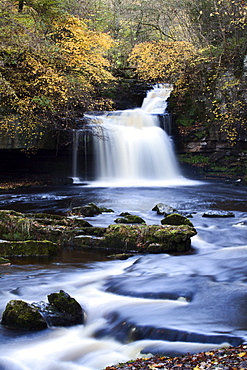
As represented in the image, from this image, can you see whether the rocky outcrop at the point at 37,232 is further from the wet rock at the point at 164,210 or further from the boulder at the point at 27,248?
the wet rock at the point at 164,210

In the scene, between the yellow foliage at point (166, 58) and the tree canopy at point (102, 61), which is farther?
the yellow foliage at point (166, 58)

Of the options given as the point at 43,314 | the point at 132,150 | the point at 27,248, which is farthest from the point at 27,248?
the point at 132,150

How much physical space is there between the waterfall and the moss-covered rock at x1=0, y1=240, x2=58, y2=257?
12010 mm

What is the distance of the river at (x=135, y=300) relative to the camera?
163 inches

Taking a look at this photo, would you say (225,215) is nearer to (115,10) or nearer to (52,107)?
(52,107)

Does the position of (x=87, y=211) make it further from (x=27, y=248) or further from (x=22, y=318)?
(x=22, y=318)

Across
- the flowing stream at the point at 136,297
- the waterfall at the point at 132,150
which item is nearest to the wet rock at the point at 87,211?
the flowing stream at the point at 136,297

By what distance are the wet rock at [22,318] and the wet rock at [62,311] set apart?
0.14 m

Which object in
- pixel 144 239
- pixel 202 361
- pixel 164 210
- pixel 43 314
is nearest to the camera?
pixel 202 361

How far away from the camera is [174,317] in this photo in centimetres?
489

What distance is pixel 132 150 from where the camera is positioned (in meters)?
21.1

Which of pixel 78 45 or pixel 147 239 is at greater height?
pixel 78 45

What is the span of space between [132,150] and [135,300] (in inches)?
626

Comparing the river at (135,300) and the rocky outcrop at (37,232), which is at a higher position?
the rocky outcrop at (37,232)
